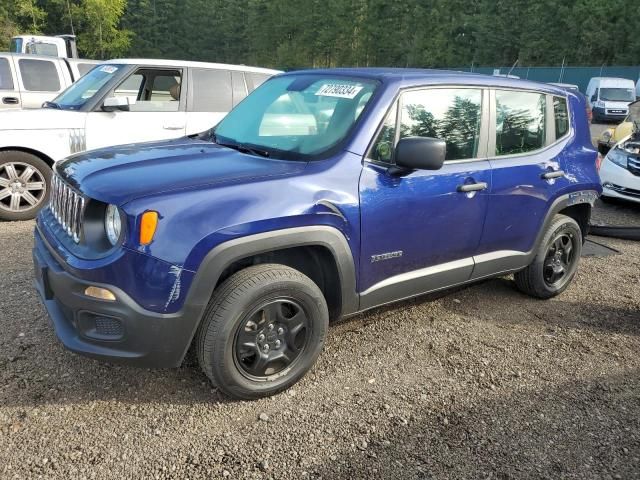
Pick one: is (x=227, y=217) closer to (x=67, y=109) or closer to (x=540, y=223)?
(x=540, y=223)

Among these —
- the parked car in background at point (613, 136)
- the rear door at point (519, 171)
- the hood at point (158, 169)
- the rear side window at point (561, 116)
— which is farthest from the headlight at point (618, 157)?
the hood at point (158, 169)

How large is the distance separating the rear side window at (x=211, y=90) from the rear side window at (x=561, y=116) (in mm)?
4187

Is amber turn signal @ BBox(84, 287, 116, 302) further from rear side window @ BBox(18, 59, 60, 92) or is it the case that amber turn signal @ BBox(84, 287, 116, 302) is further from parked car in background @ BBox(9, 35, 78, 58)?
parked car in background @ BBox(9, 35, 78, 58)

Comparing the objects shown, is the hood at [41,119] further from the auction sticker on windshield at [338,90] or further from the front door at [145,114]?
the auction sticker on windshield at [338,90]

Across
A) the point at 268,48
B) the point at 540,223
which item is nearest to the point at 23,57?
the point at 540,223

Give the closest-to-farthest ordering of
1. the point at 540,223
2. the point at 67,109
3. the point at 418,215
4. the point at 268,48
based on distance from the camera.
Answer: the point at 418,215 → the point at 540,223 → the point at 67,109 → the point at 268,48

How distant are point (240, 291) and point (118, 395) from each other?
0.96m

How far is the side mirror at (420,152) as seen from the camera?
293 cm

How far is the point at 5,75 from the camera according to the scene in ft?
28.6

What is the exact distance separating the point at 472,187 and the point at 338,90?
3.49 feet

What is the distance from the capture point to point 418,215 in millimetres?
3215

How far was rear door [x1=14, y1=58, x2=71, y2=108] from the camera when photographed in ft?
28.8

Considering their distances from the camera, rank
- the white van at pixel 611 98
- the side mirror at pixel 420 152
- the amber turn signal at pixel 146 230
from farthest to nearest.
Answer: the white van at pixel 611 98
the side mirror at pixel 420 152
the amber turn signal at pixel 146 230

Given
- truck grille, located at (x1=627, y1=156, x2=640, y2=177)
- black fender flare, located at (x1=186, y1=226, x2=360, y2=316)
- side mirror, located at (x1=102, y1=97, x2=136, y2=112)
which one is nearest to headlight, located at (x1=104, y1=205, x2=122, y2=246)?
black fender flare, located at (x1=186, y1=226, x2=360, y2=316)
